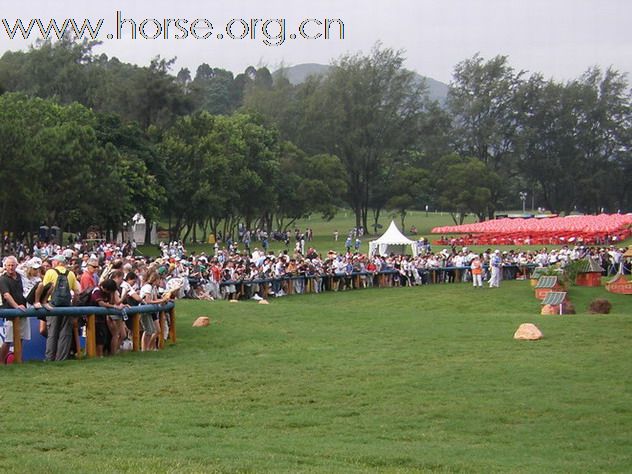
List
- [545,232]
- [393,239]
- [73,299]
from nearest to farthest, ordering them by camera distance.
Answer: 1. [73,299]
2. [393,239]
3. [545,232]

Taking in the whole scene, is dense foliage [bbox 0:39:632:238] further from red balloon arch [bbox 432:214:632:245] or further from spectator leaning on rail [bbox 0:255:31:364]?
spectator leaning on rail [bbox 0:255:31:364]

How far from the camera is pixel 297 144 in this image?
108 metres

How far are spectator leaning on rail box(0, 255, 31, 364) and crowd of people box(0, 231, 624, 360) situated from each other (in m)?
0.02

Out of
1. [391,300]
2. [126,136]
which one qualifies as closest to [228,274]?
[391,300]

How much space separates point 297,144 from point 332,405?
96669 mm

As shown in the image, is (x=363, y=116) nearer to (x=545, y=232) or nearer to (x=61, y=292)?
(x=545, y=232)

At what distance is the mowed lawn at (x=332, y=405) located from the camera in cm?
938

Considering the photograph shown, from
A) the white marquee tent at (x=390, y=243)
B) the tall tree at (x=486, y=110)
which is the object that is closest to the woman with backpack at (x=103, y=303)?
the white marquee tent at (x=390, y=243)

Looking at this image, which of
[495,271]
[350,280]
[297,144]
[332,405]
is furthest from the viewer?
[297,144]

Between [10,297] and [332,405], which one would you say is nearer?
[332,405]

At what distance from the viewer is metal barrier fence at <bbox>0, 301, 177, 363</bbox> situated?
1520 centimetres

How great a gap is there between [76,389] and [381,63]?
9607 centimetres

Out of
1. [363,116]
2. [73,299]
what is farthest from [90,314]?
[363,116]

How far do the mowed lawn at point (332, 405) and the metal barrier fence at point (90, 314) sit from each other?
18.8 inches
